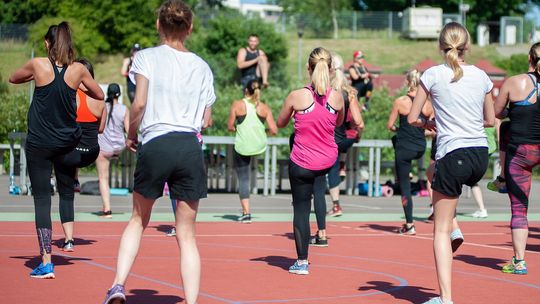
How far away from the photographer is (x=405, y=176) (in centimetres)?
1391

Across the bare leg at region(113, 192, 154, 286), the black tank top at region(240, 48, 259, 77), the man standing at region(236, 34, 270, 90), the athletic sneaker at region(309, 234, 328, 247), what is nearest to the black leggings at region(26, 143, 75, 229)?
the bare leg at region(113, 192, 154, 286)

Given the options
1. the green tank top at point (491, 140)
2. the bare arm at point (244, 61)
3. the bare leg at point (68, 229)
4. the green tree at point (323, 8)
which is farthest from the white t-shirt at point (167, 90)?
the green tree at point (323, 8)

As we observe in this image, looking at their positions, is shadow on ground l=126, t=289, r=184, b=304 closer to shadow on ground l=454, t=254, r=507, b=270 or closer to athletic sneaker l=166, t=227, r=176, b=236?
shadow on ground l=454, t=254, r=507, b=270

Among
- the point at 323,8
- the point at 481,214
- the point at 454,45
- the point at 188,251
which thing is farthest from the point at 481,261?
the point at 323,8

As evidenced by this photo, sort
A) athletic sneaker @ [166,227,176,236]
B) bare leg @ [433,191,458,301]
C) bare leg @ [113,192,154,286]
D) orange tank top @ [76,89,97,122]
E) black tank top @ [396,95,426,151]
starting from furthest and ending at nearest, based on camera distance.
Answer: black tank top @ [396,95,426,151]
athletic sneaker @ [166,227,176,236]
orange tank top @ [76,89,97,122]
bare leg @ [433,191,458,301]
bare leg @ [113,192,154,286]

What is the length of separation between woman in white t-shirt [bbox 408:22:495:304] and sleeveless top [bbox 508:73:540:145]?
→ 77.9 inches

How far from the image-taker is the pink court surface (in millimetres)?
8586

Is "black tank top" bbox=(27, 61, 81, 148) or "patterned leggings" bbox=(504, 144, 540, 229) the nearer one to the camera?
"black tank top" bbox=(27, 61, 81, 148)

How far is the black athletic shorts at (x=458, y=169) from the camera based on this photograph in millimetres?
8188

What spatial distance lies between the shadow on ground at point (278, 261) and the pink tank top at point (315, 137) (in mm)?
1022

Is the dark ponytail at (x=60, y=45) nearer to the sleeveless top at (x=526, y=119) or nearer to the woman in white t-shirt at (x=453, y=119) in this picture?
the woman in white t-shirt at (x=453, y=119)

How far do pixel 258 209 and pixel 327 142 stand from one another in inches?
294

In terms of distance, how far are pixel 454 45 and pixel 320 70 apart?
212 cm

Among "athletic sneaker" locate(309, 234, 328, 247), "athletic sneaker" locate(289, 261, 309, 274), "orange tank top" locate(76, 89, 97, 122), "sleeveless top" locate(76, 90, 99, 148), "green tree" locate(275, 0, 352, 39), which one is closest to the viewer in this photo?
"athletic sneaker" locate(289, 261, 309, 274)
